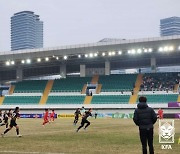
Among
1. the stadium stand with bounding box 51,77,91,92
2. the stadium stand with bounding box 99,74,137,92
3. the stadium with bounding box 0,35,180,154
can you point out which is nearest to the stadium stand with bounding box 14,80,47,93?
the stadium with bounding box 0,35,180,154

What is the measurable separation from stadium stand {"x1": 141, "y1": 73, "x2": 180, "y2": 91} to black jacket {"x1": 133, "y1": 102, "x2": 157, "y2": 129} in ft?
191

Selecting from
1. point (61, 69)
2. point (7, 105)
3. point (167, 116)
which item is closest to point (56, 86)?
point (61, 69)

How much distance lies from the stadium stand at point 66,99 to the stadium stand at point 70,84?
2.47 m

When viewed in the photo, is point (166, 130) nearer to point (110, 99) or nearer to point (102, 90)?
point (110, 99)

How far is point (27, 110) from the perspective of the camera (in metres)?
71.9

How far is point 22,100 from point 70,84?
10.0 metres

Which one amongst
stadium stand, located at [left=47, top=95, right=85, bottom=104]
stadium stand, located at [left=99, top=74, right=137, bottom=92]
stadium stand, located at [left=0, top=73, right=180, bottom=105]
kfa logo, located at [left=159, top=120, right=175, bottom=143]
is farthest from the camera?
stadium stand, located at [left=99, top=74, right=137, bottom=92]

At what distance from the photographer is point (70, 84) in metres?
76.5

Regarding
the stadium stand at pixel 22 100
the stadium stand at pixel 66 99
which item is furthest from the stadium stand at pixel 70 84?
the stadium stand at pixel 22 100

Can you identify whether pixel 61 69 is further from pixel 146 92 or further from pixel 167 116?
pixel 167 116

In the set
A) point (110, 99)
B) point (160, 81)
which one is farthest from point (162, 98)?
point (110, 99)

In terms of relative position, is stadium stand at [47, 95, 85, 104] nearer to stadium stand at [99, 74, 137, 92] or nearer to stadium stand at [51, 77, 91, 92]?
stadium stand at [51, 77, 91, 92]

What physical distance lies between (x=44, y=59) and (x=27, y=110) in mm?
11605

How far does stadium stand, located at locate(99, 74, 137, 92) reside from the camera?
72500 mm
